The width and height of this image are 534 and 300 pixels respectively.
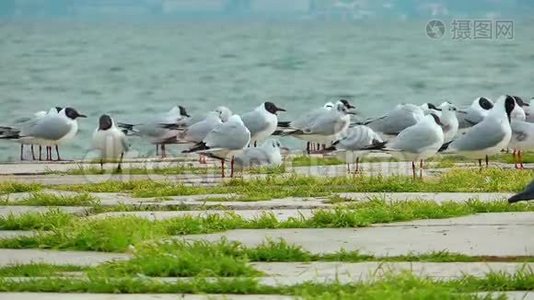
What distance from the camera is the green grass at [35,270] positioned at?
22.0ft

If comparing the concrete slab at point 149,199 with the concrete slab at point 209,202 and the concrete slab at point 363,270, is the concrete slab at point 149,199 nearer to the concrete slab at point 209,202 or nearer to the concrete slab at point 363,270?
the concrete slab at point 209,202

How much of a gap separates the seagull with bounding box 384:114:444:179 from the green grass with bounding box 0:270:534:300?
677 cm

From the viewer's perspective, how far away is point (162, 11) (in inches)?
3824

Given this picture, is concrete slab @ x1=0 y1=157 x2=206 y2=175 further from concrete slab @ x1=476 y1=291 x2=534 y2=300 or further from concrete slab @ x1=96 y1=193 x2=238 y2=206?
concrete slab @ x1=476 y1=291 x2=534 y2=300

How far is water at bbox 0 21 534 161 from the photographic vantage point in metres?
39.5

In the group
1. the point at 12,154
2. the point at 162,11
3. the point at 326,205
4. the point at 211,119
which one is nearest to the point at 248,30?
the point at 162,11

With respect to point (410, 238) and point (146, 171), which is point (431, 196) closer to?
point (410, 238)

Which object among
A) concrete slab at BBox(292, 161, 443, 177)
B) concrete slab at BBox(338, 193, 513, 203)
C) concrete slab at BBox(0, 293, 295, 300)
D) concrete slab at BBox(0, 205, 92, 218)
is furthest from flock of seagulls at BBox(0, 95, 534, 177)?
concrete slab at BBox(0, 293, 295, 300)

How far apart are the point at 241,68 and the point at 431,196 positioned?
4689 cm

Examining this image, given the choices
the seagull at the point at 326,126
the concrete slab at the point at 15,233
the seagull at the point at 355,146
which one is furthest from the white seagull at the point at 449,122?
the concrete slab at the point at 15,233

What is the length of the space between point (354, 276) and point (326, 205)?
122 inches

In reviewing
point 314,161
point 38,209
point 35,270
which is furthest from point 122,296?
point 314,161

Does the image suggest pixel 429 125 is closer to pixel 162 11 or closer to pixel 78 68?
pixel 78 68

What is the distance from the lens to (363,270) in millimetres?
6633
